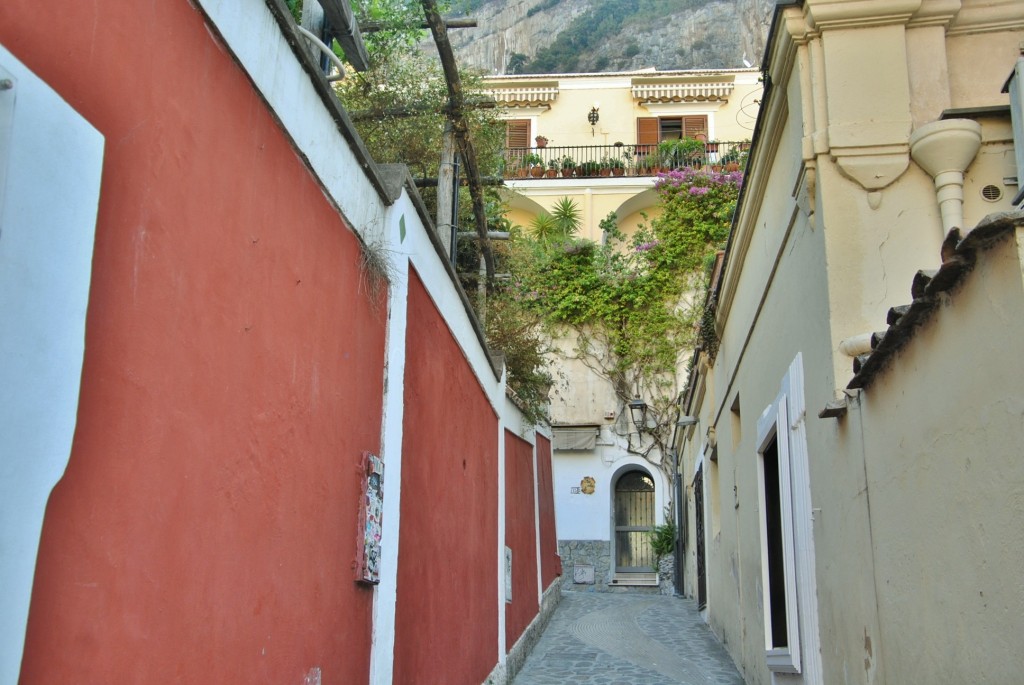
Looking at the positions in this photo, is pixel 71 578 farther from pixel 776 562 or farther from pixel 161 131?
pixel 776 562

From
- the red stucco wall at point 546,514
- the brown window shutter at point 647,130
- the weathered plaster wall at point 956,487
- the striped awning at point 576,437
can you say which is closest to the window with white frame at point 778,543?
the weathered plaster wall at point 956,487

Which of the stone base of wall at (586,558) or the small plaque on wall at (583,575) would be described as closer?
the small plaque on wall at (583,575)

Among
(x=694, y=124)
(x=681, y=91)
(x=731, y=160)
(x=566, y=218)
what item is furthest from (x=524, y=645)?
(x=681, y=91)

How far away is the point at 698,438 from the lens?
1484 cm

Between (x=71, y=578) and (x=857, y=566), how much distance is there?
11.8 ft

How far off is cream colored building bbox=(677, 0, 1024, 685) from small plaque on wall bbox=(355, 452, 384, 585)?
222 centimetres

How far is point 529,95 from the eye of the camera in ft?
89.1

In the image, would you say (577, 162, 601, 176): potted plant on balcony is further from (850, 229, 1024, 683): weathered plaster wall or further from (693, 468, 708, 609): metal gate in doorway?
(850, 229, 1024, 683): weathered plaster wall

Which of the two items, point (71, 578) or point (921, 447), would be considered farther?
point (921, 447)

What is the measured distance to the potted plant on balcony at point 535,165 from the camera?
2555 cm

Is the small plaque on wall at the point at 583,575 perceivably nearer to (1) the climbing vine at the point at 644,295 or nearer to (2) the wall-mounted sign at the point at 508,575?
(1) the climbing vine at the point at 644,295

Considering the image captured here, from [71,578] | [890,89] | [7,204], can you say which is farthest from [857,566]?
[7,204]

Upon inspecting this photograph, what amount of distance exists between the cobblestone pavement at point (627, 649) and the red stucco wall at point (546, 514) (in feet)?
2.24

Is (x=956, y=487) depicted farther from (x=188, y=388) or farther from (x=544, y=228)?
(x=544, y=228)
